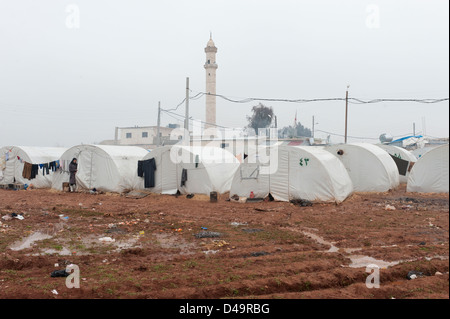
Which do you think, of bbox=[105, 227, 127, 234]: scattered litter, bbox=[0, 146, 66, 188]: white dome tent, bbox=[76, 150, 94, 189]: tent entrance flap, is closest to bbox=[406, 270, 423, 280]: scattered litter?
bbox=[105, 227, 127, 234]: scattered litter

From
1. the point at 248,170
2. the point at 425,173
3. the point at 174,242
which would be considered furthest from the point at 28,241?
the point at 425,173

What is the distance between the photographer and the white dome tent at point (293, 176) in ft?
46.5

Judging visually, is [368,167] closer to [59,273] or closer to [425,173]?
[425,173]

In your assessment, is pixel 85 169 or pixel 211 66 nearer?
pixel 85 169

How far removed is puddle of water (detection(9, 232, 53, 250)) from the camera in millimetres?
7687

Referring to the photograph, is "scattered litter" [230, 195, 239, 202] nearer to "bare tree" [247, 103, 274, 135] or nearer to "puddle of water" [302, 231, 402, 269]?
"puddle of water" [302, 231, 402, 269]

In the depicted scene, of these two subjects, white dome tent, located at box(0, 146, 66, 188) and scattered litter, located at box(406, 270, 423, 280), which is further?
white dome tent, located at box(0, 146, 66, 188)

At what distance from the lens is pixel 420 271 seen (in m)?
5.50

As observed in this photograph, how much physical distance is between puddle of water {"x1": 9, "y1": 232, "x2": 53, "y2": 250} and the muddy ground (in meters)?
0.02

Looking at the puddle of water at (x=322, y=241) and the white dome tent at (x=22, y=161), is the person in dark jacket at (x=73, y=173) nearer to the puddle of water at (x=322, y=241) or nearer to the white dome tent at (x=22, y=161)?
the white dome tent at (x=22, y=161)

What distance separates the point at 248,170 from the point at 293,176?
184cm

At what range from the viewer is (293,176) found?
1462cm
